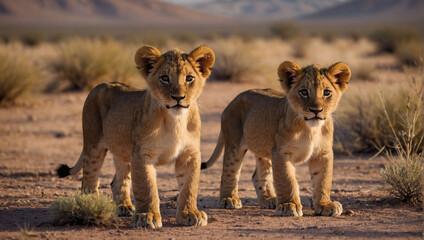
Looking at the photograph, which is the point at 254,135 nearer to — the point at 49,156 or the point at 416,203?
the point at 416,203

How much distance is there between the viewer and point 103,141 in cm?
714

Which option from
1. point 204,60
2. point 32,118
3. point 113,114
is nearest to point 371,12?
point 32,118

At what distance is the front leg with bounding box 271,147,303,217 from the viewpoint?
662 centimetres

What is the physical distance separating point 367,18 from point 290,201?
457ft

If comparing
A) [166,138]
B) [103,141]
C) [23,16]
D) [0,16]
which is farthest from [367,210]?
[23,16]

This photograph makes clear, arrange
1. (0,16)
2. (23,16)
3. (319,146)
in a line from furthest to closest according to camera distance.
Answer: (23,16), (0,16), (319,146)

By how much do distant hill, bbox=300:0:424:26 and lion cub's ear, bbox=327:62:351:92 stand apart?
12408cm

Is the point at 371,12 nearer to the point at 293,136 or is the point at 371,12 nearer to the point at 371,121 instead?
the point at 371,121

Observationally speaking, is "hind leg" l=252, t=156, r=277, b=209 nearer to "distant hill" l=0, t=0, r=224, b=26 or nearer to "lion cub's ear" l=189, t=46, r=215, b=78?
"lion cub's ear" l=189, t=46, r=215, b=78

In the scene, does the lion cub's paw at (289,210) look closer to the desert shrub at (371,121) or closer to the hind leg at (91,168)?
the hind leg at (91,168)

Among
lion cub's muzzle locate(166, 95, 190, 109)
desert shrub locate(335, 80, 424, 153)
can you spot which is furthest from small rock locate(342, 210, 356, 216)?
desert shrub locate(335, 80, 424, 153)

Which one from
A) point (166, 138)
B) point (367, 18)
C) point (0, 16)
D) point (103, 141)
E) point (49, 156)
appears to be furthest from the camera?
point (367, 18)

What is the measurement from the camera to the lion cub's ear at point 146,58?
6.22m

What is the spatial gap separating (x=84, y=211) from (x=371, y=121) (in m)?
6.74
